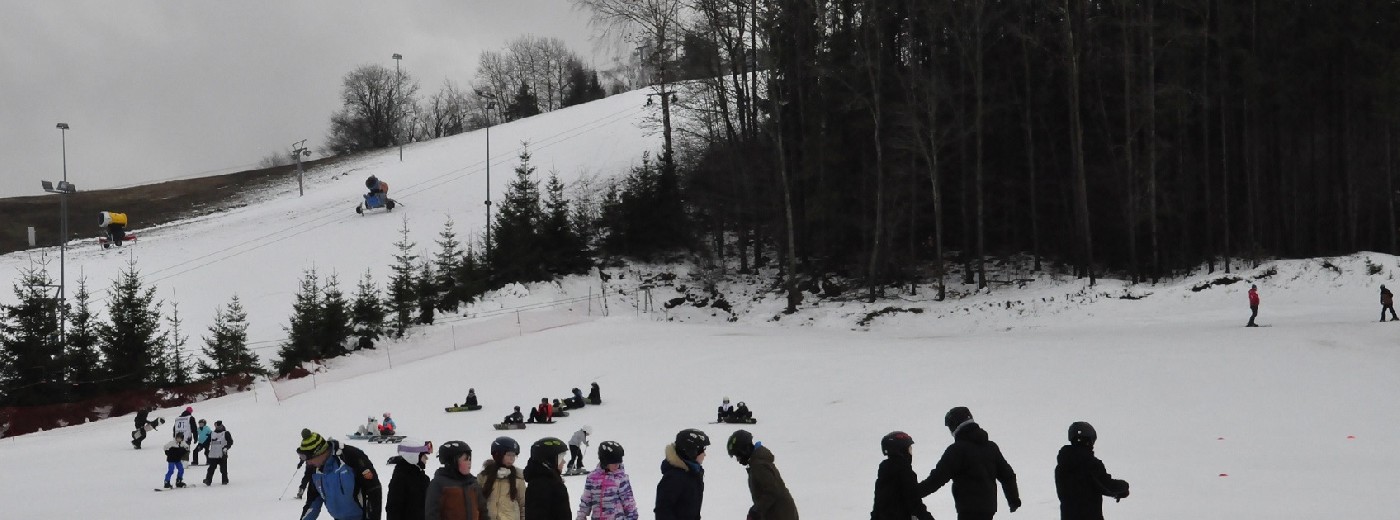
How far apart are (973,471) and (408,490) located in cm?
414

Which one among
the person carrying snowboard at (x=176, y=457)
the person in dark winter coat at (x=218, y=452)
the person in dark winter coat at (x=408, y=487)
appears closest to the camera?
the person in dark winter coat at (x=408, y=487)

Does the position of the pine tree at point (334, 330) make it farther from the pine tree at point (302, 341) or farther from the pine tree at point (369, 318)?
the pine tree at point (369, 318)

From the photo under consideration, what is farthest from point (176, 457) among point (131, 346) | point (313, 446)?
point (131, 346)

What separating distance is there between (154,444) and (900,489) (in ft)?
77.5

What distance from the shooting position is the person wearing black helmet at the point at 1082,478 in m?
7.76

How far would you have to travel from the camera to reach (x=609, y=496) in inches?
288

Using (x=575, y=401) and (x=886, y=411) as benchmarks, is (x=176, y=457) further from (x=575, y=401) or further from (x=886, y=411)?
(x=886, y=411)

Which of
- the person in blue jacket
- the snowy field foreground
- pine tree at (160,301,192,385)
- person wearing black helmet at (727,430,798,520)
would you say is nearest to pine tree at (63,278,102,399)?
pine tree at (160,301,192,385)

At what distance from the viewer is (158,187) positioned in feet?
267

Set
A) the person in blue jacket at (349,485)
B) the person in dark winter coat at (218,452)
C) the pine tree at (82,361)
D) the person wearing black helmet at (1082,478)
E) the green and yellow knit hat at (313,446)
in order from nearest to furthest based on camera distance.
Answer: the person wearing black helmet at (1082,478) < the person in blue jacket at (349,485) < the green and yellow knit hat at (313,446) < the person in dark winter coat at (218,452) < the pine tree at (82,361)

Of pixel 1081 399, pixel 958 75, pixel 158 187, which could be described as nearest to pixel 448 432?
pixel 1081 399

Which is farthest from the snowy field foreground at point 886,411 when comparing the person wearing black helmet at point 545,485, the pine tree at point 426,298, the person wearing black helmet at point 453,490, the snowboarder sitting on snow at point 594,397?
the person wearing black helmet at point 453,490

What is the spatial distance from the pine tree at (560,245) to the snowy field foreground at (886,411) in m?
7.84

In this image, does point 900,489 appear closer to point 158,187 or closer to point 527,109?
point 158,187
